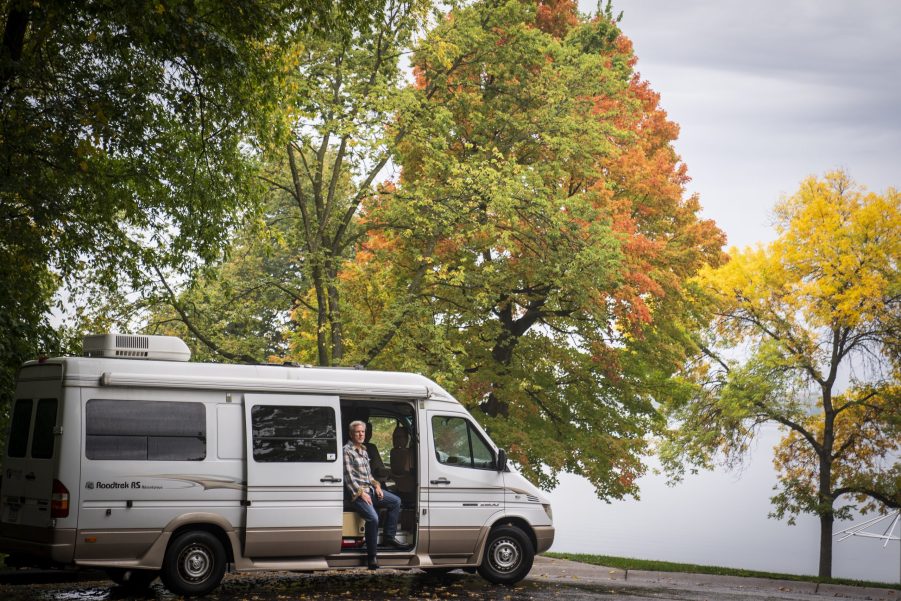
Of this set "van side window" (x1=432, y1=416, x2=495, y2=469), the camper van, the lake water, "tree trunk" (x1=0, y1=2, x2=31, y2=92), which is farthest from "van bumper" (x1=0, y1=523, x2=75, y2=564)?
the lake water

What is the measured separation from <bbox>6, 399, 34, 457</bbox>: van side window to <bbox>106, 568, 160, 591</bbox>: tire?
5.46 feet

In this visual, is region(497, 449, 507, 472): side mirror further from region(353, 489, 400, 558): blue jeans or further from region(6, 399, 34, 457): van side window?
region(6, 399, 34, 457): van side window

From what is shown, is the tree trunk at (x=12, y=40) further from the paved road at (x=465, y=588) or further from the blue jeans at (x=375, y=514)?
the blue jeans at (x=375, y=514)

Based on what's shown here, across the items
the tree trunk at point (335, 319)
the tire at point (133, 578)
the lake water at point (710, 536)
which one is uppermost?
the tree trunk at point (335, 319)

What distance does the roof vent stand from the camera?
11.4m

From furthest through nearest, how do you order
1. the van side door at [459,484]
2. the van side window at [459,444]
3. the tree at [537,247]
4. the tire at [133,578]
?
the tree at [537,247] < the van side window at [459,444] < the van side door at [459,484] < the tire at [133,578]

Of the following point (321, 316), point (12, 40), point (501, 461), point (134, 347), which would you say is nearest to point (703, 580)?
point (501, 461)

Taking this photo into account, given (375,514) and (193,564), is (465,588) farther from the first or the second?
(193,564)

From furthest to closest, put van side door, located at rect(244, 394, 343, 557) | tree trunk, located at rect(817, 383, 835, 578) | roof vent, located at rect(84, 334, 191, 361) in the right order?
1. tree trunk, located at rect(817, 383, 835, 578)
2. van side door, located at rect(244, 394, 343, 557)
3. roof vent, located at rect(84, 334, 191, 361)

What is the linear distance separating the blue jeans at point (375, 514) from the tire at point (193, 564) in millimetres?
1778

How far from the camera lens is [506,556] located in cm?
1358

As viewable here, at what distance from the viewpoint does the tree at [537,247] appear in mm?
19703

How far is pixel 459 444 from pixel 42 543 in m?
5.18

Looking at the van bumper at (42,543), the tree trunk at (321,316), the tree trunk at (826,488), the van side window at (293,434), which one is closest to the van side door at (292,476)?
the van side window at (293,434)
